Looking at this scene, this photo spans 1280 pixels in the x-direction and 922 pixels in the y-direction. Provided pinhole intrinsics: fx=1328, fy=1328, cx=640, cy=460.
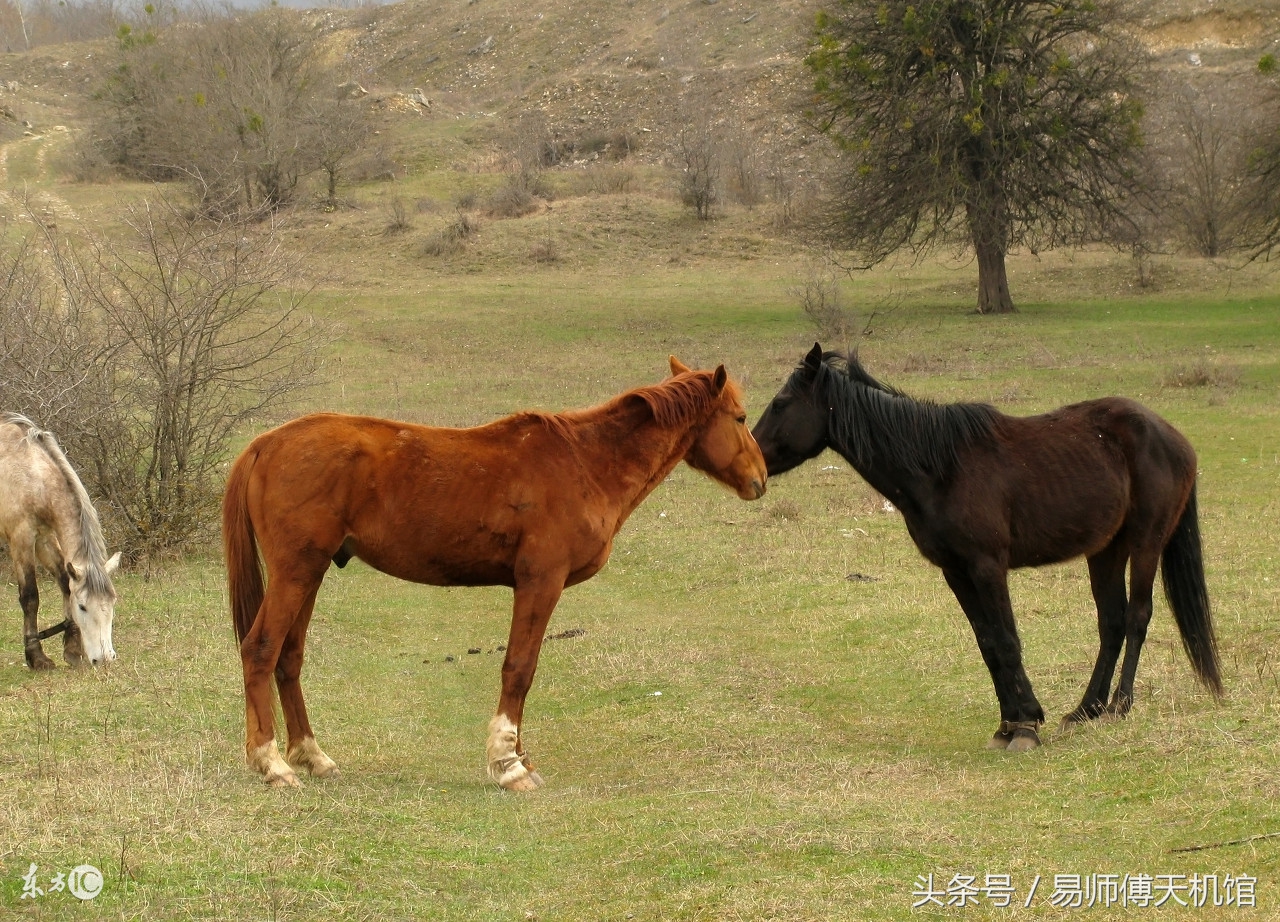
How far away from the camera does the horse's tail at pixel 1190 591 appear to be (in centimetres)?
802

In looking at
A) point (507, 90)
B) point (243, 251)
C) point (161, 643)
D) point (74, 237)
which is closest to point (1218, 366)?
point (243, 251)

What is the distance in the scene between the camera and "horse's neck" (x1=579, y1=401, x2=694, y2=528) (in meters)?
7.61

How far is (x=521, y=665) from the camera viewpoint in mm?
7188

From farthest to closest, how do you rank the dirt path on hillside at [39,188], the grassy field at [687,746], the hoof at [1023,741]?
the dirt path on hillside at [39,188], the hoof at [1023,741], the grassy field at [687,746]

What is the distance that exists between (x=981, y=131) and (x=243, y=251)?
2232 centimetres

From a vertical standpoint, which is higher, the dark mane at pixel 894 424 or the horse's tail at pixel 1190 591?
the dark mane at pixel 894 424

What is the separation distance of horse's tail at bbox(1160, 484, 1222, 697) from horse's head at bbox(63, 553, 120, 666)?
24.5 ft

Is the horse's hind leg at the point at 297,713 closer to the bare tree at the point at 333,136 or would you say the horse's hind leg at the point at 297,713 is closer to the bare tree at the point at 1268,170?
the bare tree at the point at 1268,170

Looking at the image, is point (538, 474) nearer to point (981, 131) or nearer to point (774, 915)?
point (774, 915)

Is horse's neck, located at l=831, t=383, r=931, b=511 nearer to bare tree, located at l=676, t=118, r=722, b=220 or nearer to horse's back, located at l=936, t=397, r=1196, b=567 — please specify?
horse's back, located at l=936, t=397, r=1196, b=567

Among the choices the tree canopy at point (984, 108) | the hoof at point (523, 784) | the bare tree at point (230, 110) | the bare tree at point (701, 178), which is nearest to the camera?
the hoof at point (523, 784)

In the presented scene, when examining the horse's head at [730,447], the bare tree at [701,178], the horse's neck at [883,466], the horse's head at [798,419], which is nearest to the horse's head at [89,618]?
the horse's head at [730,447]

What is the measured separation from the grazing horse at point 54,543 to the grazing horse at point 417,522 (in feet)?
11.1

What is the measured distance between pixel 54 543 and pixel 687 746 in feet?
18.1
